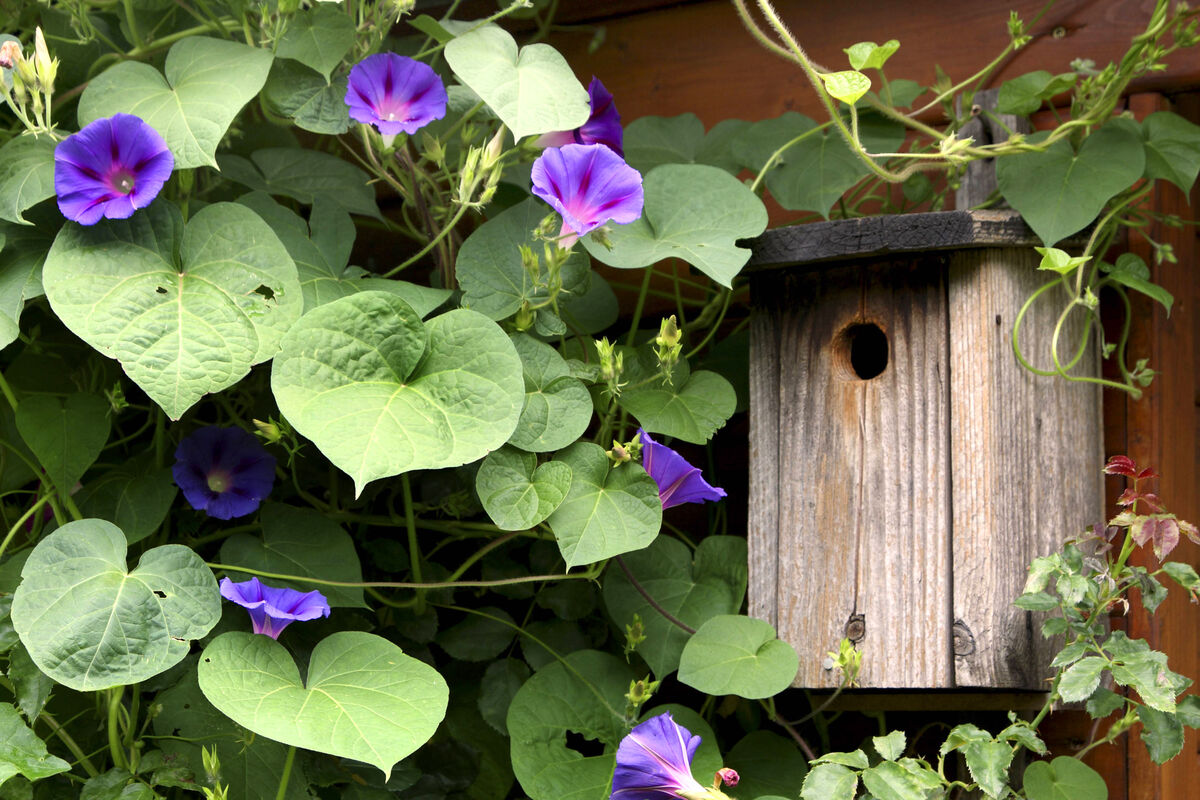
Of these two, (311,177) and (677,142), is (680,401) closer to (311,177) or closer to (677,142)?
(677,142)

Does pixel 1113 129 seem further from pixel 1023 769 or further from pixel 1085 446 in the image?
pixel 1023 769

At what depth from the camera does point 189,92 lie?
131cm

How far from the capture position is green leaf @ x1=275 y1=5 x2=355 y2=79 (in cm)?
135

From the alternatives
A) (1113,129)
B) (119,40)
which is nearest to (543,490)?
(1113,129)

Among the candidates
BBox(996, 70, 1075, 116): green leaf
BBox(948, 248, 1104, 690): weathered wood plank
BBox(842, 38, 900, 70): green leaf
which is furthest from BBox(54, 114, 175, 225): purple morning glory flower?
BBox(996, 70, 1075, 116): green leaf

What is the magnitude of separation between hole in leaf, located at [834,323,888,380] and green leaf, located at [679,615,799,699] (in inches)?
13.0

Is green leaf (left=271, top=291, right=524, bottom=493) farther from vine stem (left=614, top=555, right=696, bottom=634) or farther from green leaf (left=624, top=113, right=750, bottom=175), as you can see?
green leaf (left=624, top=113, right=750, bottom=175)

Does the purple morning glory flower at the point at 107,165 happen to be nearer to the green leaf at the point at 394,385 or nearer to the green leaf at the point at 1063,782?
the green leaf at the point at 394,385

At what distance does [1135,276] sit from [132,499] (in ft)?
4.18

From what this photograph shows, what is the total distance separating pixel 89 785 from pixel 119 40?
103cm

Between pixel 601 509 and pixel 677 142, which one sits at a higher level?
pixel 677 142

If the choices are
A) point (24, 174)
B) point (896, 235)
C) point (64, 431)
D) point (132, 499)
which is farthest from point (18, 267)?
point (896, 235)

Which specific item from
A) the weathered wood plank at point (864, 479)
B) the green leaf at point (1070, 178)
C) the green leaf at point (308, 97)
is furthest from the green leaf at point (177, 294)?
the green leaf at point (1070, 178)

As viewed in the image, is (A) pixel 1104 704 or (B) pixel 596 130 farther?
(B) pixel 596 130
